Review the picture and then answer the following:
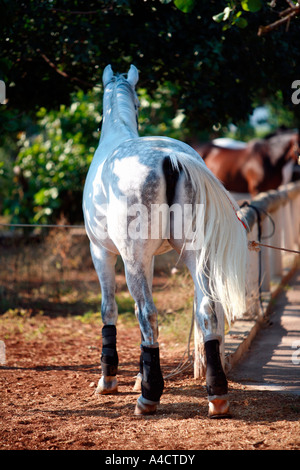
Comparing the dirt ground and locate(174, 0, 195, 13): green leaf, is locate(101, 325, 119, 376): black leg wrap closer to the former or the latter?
the dirt ground

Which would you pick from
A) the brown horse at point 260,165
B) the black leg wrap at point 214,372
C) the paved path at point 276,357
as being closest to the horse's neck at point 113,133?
the black leg wrap at point 214,372

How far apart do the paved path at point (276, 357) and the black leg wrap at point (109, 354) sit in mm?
972

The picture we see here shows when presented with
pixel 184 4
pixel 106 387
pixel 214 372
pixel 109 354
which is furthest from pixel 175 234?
pixel 184 4

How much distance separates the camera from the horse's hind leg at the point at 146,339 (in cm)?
356

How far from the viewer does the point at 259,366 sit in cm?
471

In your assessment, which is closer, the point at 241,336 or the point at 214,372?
the point at 214,372

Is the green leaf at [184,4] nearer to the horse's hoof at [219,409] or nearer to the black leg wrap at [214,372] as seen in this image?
the black leg wrap at [214,372]

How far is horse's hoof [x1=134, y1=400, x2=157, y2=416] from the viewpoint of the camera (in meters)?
3.56

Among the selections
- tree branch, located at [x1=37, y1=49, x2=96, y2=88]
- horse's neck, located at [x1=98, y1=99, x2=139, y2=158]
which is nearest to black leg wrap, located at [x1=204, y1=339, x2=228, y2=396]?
horse's neck, located at [x1=98, y1=99, x2=139, y2=158]

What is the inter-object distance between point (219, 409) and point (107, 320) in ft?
4.02

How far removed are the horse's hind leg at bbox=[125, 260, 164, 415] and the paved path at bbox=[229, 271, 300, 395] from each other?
3.16 ft

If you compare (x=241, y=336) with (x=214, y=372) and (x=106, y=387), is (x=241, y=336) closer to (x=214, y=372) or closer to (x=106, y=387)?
(x=106, y=387)

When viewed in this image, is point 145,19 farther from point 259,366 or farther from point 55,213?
point 55,213

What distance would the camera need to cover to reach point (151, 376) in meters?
3.57
